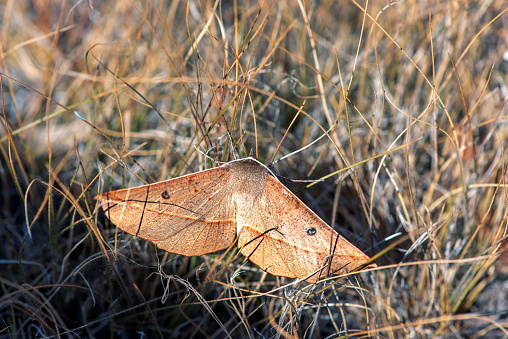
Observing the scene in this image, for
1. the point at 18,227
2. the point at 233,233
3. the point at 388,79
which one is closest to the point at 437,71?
the point at 388,79

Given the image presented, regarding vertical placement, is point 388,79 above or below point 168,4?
below

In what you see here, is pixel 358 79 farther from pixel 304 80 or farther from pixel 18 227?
pixel 18 227

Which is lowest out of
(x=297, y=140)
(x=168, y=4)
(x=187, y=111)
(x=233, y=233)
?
(x=233, y=233)

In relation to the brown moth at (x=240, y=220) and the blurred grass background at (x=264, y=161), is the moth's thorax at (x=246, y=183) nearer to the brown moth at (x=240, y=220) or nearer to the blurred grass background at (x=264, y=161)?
the brown moth at (x=240, y=220)

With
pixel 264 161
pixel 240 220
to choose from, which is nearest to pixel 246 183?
pixel 240 220

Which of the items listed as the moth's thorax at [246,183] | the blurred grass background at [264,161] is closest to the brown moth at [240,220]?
the moth's thorax at [246,183]

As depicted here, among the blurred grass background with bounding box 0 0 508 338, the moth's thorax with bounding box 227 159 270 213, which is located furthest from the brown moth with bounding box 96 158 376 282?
the blurred grass background with bounding box 0 0 508 338

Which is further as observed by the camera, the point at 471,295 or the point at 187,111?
the point at 187,111

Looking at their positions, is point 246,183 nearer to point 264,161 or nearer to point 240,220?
point 240,220
